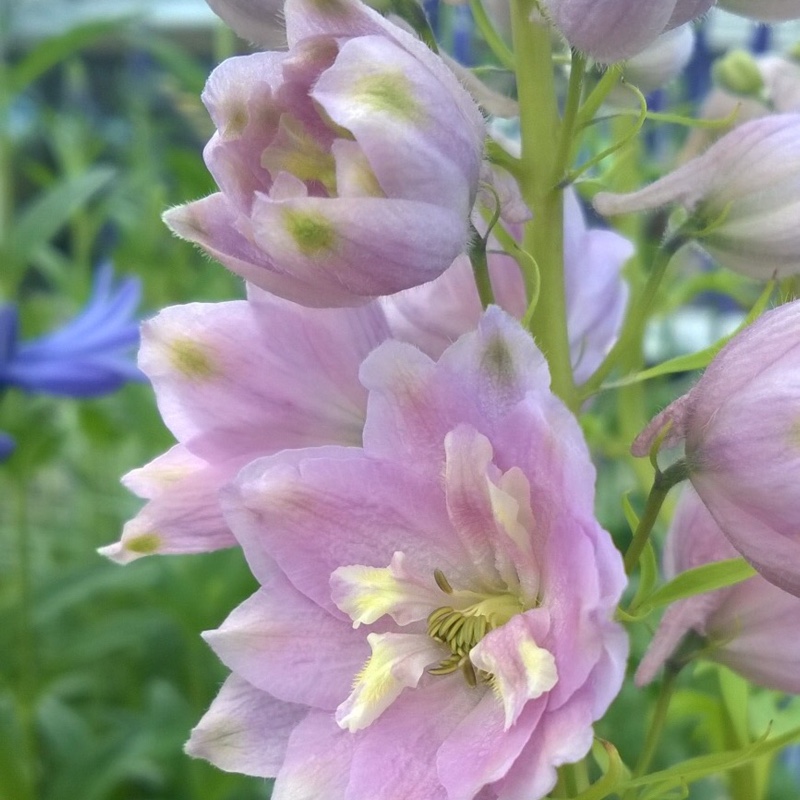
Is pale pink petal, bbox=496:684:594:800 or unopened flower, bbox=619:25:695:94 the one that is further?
unopened flower, bbox=619:25:695:94

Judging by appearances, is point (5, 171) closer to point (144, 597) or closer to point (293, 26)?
point (144, 597)

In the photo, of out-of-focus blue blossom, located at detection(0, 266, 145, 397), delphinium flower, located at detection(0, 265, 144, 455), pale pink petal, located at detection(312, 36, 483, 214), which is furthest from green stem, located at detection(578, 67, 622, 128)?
out-of-focus blue blossom, located at detection(0, 266, 145, 397)

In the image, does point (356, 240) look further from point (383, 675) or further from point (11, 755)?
point (11, 755)

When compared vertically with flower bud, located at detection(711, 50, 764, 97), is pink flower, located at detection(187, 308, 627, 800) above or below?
above

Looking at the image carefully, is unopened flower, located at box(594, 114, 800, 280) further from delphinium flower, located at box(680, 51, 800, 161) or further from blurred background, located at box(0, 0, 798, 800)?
blurred background, located at box(0, 0, 798, 800)

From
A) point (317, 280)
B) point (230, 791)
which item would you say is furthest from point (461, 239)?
point (230, 791)

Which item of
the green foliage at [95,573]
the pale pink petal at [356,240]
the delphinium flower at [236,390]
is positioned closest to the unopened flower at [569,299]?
the delphinium flower at [236,390]

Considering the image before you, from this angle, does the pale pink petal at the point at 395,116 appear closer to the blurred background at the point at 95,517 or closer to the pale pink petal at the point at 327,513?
the pale pink petal at the point at 327,513

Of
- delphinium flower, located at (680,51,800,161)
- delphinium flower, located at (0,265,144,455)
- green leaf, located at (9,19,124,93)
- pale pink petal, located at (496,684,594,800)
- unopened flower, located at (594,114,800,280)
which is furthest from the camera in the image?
green leaf, located at (9,19,124,93)
